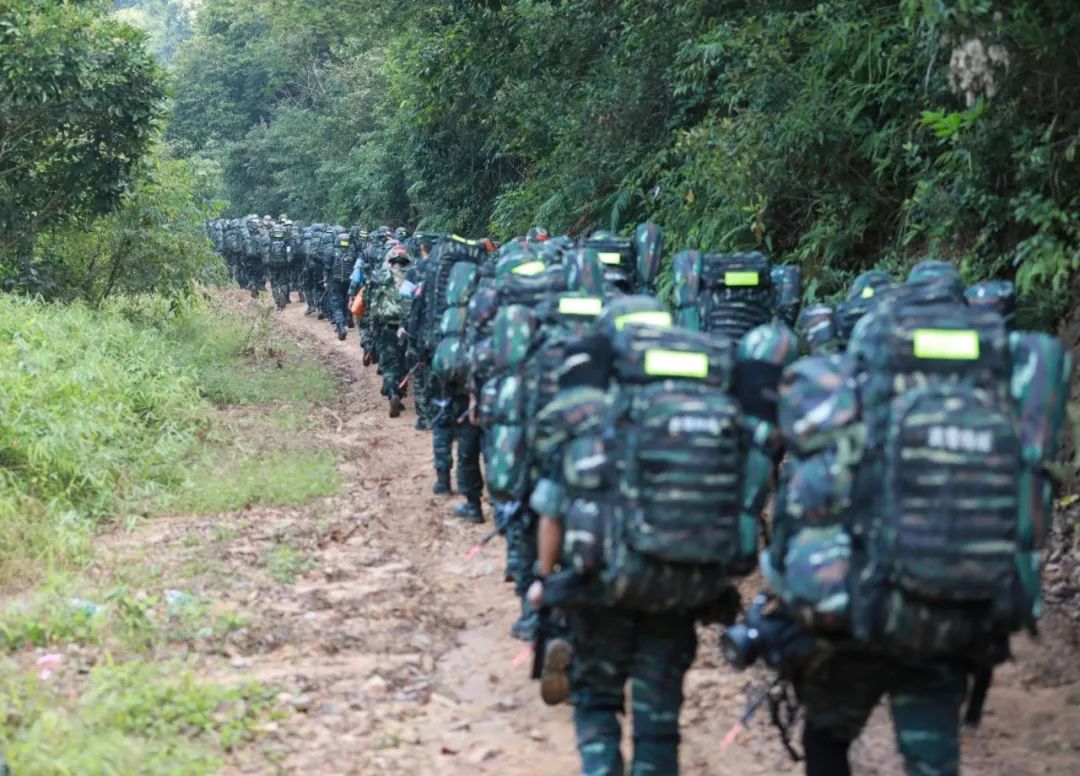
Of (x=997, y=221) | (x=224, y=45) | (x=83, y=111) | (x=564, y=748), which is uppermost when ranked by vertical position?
(x=224, y=45)

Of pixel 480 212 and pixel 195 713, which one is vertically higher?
pixel 480 212

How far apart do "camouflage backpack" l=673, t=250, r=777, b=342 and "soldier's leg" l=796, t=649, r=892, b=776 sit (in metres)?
4.16

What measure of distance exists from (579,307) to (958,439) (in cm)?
241

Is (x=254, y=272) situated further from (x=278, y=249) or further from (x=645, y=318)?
(x=645, y=318)

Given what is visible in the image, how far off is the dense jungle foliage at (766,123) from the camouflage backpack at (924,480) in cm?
384

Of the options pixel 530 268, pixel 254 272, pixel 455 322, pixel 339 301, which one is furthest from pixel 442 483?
pixel 254 272

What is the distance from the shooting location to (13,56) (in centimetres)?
1339

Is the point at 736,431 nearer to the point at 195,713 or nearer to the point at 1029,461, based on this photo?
the point at 1029,461

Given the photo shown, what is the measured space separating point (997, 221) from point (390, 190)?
72.4 feet

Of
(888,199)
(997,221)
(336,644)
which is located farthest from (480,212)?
(336,644)

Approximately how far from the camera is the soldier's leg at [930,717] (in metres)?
3.42

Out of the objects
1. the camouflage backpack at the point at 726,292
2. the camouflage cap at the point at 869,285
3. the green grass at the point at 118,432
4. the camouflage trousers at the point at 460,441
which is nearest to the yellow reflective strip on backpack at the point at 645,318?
the camouflage cap at the point at 869,285

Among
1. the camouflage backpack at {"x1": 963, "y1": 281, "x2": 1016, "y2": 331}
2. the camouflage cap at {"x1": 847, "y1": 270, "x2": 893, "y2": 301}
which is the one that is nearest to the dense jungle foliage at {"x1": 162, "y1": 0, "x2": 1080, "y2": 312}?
the camouflage backpack at {"x1": 963, "y1": 281, "x2": 1016, "y2": 331}

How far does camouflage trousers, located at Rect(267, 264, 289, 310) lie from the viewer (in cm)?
2428
